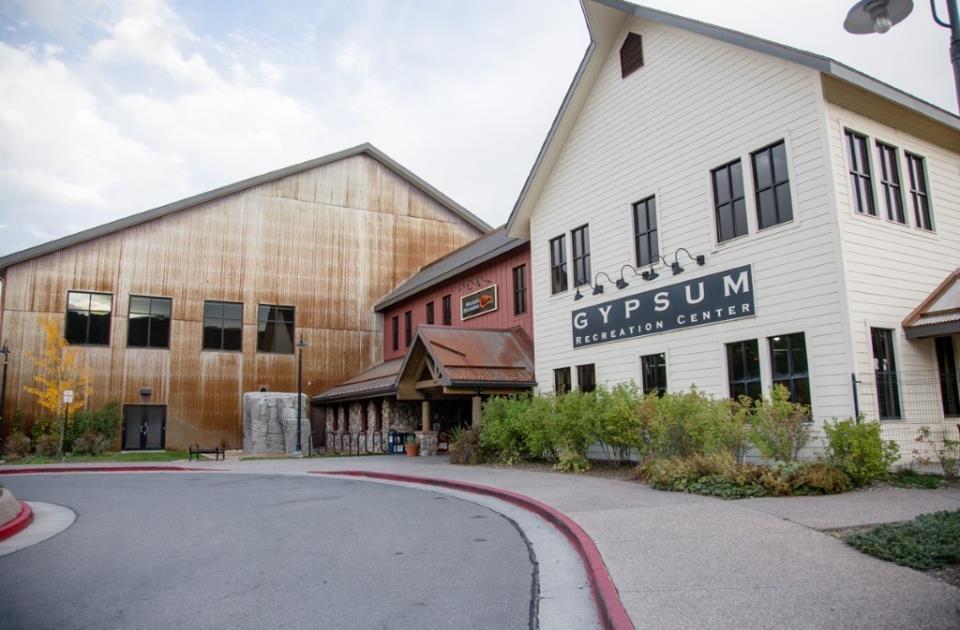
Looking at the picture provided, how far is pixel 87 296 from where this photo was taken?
93.6ft

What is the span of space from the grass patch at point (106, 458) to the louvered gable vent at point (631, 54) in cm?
1969

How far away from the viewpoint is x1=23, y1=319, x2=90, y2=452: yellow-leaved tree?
26766mm

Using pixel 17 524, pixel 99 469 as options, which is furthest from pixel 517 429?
pixel 99 469

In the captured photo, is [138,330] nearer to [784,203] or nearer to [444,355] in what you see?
[444,355]

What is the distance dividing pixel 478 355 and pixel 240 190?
17165mm

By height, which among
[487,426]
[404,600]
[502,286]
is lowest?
[404,600]

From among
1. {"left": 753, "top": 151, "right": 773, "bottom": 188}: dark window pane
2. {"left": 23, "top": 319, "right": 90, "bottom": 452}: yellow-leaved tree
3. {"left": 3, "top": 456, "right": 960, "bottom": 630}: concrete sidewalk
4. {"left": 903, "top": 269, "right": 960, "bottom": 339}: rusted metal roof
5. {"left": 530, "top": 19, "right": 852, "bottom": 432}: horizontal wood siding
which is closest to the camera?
{"left": 3, "top": 456, "right": 960, "bottom": 630}: concrete sidewalk

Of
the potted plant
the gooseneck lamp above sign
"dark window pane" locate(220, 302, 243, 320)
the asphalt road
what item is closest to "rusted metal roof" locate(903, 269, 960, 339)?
the gooseneck lamp above sign

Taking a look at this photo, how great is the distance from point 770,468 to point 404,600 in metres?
7.00

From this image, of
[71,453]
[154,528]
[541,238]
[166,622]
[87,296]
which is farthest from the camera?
[87,296]

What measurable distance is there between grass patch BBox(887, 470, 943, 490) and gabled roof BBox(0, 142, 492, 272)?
2690 centimetres

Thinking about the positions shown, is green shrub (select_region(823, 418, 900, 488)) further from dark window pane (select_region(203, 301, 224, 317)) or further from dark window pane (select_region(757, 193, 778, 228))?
dark window pane (select_region(203, 301, 224, 317))

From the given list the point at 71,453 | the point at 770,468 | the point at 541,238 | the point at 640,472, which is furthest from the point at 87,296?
the point at 770,468

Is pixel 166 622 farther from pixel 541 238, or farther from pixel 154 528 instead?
pixel 541 238
